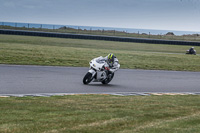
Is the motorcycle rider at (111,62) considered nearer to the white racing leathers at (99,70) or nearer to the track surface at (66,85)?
the white racing leathers at (99,70)

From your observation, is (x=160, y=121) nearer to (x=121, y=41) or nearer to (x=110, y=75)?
(x=110, y=75)

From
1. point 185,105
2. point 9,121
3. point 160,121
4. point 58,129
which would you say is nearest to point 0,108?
point 9,121

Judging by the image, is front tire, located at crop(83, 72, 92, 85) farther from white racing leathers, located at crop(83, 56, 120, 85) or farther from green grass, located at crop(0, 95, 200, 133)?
green grass, located at crop(0, 95, 200, 133)

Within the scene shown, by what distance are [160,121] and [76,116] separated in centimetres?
160

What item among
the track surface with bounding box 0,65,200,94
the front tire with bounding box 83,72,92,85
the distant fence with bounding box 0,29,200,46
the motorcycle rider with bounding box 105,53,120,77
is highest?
the distant fence with bounding box 0,29,200,46

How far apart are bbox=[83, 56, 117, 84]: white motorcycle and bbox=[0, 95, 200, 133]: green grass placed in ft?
13.8

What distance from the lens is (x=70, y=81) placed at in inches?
601

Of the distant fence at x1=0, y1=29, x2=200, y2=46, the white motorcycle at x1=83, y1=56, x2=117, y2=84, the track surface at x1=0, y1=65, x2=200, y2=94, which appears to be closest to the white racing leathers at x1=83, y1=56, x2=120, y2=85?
the white motorcycle at x1=83, y1=56, x2=117, y2=84

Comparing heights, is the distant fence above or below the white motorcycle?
above

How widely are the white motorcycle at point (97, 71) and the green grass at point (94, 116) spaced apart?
420 centimetres

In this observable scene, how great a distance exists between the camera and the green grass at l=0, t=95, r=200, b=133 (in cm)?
643

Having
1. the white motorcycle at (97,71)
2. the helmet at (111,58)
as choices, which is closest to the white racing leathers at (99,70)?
the white motorcycle at (97,71)

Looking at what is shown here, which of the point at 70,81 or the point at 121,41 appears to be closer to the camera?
the point at 70,81

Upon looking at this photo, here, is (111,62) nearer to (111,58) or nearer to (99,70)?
(111,58)
